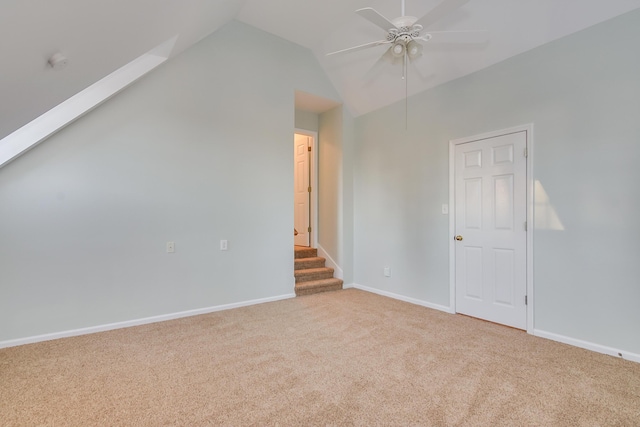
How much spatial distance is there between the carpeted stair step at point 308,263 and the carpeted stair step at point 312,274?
9 centimetres

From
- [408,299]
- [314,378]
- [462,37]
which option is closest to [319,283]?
[408,299]

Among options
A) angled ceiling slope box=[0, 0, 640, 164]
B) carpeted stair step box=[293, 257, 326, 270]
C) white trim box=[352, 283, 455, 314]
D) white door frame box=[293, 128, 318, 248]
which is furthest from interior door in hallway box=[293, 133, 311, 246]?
white trim box=[352, 283, 455, 314]

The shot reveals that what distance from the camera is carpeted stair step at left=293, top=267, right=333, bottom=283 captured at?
182 inches

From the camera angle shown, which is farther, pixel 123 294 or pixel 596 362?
pixel 123 294

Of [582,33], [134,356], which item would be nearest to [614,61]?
[582,33]

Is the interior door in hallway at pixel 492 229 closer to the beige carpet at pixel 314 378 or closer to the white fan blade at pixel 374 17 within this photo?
the beige carpet at pixel 314 378

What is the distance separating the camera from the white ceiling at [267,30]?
4.87 feet

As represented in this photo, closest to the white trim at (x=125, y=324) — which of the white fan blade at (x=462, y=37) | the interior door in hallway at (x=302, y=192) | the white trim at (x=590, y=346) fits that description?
the interior door in hallway at (x=302, y=192)

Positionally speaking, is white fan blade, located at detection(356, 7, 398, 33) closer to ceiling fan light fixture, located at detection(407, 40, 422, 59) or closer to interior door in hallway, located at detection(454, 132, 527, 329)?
ceiling fan light fixture, located at detection(407, 40, 422, 59)

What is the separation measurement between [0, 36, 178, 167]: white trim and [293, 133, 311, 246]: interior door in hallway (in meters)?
2.72

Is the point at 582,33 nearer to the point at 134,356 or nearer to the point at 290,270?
the point at 290,270

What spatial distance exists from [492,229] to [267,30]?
378cm

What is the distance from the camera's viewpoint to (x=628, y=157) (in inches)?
94.6

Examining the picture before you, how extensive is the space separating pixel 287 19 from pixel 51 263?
12.2ft
